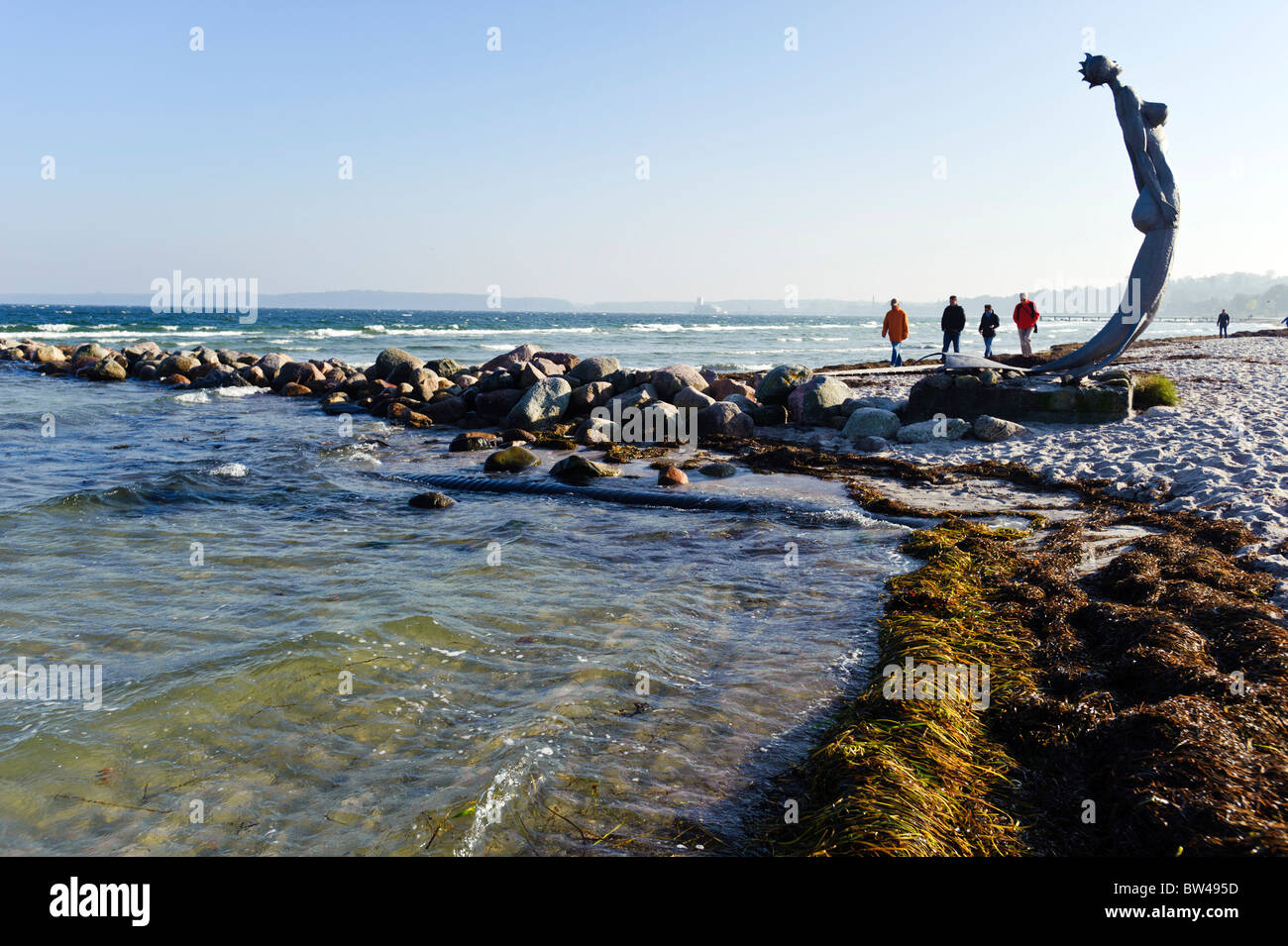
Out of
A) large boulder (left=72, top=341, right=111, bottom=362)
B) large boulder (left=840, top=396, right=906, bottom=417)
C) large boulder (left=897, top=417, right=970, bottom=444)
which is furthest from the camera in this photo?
large boulder (left=72, top=341, right=111, bottom=362)

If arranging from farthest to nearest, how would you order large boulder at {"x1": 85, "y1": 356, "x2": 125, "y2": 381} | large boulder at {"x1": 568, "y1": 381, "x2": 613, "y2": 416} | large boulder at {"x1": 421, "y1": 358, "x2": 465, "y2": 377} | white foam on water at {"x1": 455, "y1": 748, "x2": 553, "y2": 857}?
large boulder at {"x1": 85, "y1": 356, "x2": 125, "y2": 381}, large boulder at {"x1": 421, "y1": 358, "x2": 465, "y2": 377}, large boulder at {"x1": 568, "y1": 381, "x2": 613, "y2": 416}, white foam on water at {"x1": 455, "y1": 748, "x2": 553, "y2": 857}

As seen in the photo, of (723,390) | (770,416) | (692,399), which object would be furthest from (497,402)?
(770,416)

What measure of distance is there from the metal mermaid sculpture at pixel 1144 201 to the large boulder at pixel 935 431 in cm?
296

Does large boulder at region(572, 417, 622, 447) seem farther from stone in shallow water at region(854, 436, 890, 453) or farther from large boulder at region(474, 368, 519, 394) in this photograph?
stone in shallow water at region(854, 436, 890, 453)

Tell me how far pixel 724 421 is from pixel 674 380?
1875 mm

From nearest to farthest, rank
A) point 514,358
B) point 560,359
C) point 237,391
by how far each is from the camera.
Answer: point 514,358, point 560,359, point 237,391

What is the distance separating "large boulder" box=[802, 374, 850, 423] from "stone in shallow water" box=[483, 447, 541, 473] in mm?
5499

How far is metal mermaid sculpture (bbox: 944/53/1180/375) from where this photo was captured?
38.3 ft

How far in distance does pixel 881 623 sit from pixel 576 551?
3200mm

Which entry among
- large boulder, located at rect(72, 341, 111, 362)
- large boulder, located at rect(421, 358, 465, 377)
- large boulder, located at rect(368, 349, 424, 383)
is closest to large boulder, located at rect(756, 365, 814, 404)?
large boulder, located at rect(368, 349, 424, 383)

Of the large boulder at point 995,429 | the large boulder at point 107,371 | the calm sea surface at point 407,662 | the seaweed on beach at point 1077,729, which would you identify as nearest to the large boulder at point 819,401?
the large boulder at point 995,429

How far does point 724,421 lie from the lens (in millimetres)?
14102

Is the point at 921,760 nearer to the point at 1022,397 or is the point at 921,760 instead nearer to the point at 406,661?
the point at 406,661
